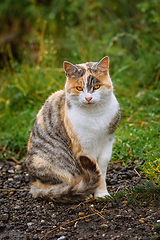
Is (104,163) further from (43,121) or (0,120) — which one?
(0,120)

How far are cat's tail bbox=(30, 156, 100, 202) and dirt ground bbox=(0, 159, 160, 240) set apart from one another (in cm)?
9

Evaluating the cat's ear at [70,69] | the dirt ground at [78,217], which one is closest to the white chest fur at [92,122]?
the cat's ear at [70,69]

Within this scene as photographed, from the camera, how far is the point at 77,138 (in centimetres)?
264

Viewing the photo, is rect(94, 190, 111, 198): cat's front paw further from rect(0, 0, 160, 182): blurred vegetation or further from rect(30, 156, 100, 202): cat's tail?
rect(0, 0, 160, 182): blurred vegetation

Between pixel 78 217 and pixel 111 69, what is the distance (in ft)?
11.4

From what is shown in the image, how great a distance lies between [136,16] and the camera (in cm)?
620

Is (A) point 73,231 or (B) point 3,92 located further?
(B) point 3,92

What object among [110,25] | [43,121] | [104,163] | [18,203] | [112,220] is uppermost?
[110,25]


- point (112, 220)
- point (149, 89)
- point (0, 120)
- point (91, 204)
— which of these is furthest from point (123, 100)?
point (112, 220)

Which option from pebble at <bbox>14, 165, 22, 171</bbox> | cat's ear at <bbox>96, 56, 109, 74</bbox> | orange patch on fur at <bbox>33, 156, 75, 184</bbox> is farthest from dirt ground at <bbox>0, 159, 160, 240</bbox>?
cat's ear at <bbox>96, 56, 109, 74</bbox>

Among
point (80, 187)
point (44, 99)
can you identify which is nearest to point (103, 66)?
point (80, 187)

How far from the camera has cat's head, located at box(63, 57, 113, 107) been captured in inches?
98.5

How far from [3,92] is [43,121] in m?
2.10

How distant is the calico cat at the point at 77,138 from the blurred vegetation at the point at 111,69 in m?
0.52
